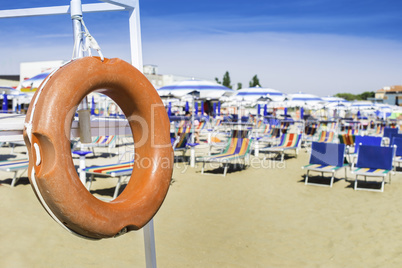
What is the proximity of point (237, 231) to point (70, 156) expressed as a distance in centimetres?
287

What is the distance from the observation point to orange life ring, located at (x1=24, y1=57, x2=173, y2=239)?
5.46 ft

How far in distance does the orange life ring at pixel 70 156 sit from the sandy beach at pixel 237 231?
1505 mm

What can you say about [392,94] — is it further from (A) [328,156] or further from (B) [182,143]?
(A) [328,156]

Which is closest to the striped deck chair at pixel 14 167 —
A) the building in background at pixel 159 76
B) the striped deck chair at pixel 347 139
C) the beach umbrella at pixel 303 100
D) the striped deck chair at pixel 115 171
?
the striped deck chair at pixel 115 171

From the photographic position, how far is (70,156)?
177 centimetres

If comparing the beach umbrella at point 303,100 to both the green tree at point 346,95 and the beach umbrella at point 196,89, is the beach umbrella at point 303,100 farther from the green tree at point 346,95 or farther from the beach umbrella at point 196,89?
the green tree at point 346,95

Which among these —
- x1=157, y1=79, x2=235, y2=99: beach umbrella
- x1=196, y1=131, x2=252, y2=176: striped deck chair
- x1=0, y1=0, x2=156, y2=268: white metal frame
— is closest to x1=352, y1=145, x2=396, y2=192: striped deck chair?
x1=196, y1=131, x2=252, y2=176: striped deck chair

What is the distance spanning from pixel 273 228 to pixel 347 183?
2.94 m

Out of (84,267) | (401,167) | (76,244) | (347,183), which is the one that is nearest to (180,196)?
(76,244)

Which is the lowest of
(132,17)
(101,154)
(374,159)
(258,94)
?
(101,154)

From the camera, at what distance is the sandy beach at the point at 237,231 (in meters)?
3.49

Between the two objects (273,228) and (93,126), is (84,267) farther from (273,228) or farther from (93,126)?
(273,228)

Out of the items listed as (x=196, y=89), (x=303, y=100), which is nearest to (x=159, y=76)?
(x=303, y=100)

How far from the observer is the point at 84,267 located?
3254mm
